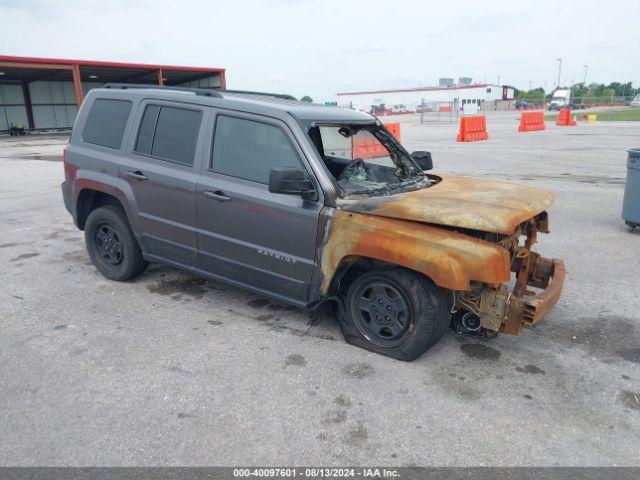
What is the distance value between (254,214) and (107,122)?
2.17 meters

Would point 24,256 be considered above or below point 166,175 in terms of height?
below

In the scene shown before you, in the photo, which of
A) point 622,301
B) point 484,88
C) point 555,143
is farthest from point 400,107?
point 622,301

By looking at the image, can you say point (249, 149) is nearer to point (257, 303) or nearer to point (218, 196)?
point (218, 196)

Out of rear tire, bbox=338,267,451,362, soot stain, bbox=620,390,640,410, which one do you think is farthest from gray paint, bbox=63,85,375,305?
soot stain, bbox=620,390,640,410

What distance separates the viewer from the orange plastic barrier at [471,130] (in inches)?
918

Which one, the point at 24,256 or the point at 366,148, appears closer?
the point at 366,148

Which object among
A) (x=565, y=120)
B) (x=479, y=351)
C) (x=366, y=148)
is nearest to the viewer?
(x=479, y=351)

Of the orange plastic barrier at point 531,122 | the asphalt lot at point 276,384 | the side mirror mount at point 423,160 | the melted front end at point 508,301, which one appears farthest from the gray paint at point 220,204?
the orange plastic barrier at point 531,122

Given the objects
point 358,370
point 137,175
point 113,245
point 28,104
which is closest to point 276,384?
point 358,370

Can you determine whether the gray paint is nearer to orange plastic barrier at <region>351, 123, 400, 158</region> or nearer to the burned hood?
orange plastic barrier at <region>351, 123, 400, 158</region>

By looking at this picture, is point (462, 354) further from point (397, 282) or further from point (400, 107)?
point (400, 107)

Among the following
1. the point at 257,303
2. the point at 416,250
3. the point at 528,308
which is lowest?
the point at 257,303

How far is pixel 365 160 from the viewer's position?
14.7 ft

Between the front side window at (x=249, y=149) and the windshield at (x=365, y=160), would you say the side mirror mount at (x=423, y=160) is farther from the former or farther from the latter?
the front side window at (x=249, y=149)
